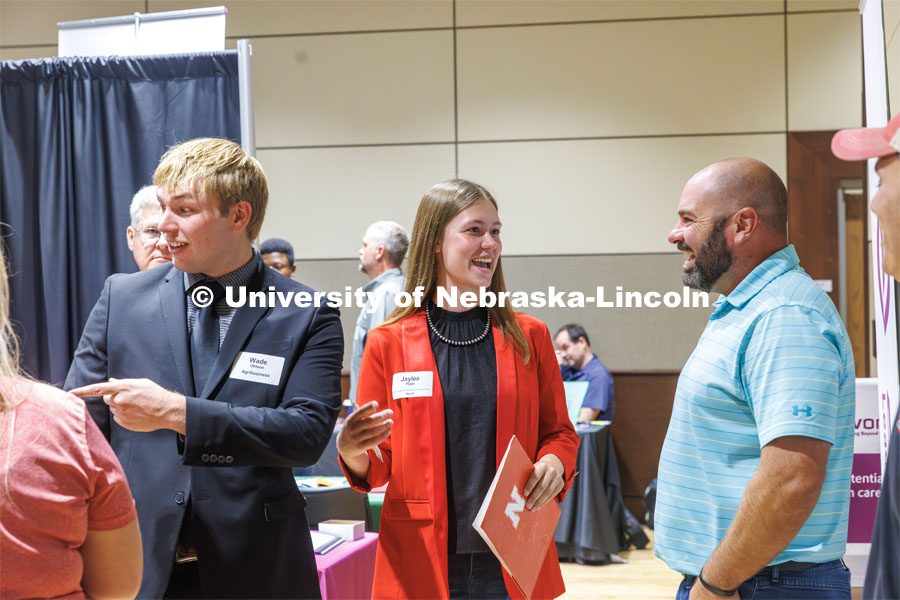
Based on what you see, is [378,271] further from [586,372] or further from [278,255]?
[586,372]

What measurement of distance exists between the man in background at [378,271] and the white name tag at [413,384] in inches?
105

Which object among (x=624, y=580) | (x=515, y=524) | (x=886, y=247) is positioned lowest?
(x=624, y=580)

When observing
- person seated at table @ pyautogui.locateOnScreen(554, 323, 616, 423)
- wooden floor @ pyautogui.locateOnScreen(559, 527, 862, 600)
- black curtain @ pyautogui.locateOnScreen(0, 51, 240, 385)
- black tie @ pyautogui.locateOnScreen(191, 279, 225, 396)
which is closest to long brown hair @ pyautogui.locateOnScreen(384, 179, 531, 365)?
black tie @ pyautogui.locateOnScreen(191, 279, 225, 396)

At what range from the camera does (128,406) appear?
130cm

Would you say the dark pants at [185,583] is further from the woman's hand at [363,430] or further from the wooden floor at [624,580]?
the wooden floor at [624,580]

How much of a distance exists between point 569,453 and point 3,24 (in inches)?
242

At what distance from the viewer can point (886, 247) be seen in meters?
1.19

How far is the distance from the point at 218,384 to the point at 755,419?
964 mm

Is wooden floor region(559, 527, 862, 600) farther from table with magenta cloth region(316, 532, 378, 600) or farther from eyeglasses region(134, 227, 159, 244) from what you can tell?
eyeglasses region(134, 227, 159, 244)

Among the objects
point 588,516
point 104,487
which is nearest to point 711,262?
point 104,487

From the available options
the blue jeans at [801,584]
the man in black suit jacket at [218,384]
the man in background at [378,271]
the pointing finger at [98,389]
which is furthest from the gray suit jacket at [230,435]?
the man in background at [378,271]

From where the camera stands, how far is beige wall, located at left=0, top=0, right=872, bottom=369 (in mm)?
5566

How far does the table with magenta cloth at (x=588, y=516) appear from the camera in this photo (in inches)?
183

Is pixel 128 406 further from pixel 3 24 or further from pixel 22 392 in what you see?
pixel 3 24
